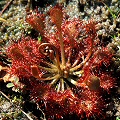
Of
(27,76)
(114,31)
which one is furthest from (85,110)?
(114,31)

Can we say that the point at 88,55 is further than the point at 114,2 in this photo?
No

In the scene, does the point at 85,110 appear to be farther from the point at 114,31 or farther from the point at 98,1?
the point at 98,1

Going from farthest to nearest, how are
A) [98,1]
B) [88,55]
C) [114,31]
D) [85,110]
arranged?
[98,1]
[114,31]
[88,55]
[85,110]

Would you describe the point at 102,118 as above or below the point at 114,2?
below

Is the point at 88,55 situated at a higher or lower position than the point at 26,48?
lower

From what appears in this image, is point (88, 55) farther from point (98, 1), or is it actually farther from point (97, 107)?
point (98, 1)

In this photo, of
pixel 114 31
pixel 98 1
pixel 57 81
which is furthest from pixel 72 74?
pixel 98 1

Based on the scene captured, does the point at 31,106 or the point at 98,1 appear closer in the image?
the point at 31,106

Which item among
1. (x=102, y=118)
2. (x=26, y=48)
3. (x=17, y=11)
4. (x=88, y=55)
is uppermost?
(x=17, y=11)

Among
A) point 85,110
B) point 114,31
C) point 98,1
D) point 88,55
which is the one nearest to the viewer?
point 85,110
